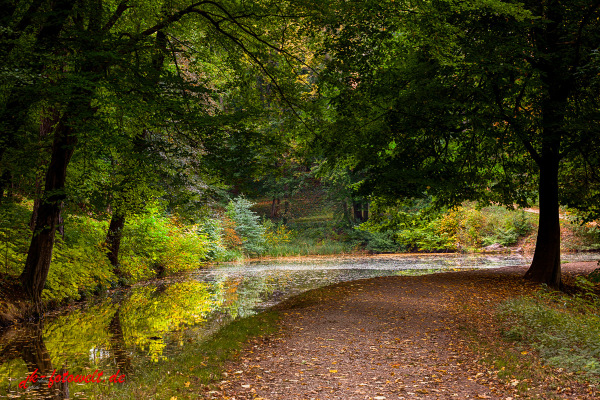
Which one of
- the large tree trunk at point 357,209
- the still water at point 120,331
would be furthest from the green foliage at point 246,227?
the still water at point 120,331

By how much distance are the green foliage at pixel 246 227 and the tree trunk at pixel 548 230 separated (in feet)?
63.6

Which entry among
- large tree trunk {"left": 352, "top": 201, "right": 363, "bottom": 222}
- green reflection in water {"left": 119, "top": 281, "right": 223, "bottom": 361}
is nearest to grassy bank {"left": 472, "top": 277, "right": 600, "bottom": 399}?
green reflection in water {"left": 119, "top": 281, "right": 223, "bottom": 361}

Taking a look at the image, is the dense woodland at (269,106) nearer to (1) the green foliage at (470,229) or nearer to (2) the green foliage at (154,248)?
(2) the green foliage at (154,248)

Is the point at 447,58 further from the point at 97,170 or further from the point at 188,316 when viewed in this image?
the point at 97,170

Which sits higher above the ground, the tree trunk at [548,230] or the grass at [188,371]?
the tree trunk at [548,230]

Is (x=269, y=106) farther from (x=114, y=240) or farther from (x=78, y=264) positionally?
(x=114, y=240)

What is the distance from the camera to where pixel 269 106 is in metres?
11.6

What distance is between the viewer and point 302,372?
226 inches

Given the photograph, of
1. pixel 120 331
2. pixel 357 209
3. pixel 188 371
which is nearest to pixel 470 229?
pixel 357 209

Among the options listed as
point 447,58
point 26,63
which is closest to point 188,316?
point 26,63

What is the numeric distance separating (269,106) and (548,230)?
852 cm

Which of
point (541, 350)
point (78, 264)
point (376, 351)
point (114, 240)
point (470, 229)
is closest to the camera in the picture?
point (541, 350)

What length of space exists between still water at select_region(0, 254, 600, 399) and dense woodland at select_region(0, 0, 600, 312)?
1.29m

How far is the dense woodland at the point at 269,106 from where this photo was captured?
7523 mm
